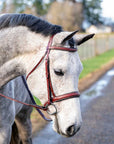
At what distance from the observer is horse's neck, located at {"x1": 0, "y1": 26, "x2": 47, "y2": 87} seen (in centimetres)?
192

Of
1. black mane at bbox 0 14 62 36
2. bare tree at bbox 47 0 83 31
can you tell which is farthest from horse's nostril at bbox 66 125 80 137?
bare tree at bbox 47 0 83 31

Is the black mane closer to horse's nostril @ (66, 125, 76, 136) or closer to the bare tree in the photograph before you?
horse's nostril @ (66, 125, 76, 136)

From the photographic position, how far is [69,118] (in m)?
1.73

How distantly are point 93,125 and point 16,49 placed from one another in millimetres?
3087

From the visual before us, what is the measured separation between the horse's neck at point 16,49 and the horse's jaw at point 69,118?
50 centimetres

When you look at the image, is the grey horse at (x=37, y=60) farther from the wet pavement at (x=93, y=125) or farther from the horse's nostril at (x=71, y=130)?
the wet pavement at (x=93, y=125)

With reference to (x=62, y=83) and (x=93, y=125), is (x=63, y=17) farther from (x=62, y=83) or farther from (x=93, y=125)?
(x=62, y=83)

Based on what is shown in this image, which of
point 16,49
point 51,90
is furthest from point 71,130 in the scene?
point 16,49

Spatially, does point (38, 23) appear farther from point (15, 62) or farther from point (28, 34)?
point (15, 62)

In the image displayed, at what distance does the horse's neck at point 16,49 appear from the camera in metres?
1.92

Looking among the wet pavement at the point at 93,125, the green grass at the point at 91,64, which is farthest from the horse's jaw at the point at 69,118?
the green grass at the point at 91,64

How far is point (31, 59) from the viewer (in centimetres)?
191

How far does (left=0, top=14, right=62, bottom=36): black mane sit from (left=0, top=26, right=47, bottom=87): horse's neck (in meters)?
0.04

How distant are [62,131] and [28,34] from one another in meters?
0.89
